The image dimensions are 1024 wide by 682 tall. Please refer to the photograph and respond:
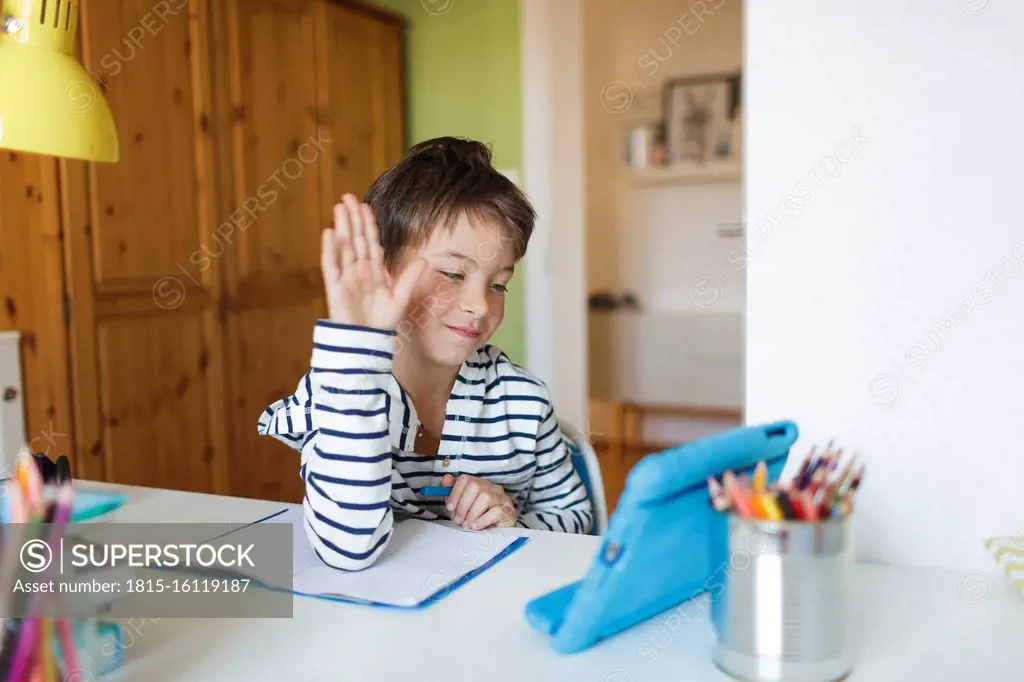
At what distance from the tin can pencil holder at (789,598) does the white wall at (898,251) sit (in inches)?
11.1

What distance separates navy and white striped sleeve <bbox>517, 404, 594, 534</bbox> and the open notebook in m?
0.21

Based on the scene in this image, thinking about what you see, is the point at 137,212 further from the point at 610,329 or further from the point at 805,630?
the point at 610,329

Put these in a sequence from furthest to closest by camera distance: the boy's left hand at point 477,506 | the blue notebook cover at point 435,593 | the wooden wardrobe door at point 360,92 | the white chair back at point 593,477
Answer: the wooden wardrobe door at point 360,92
the white chair back at point 593,477
the boy's left hand at point 477,506
the blue notebook cover at point 435,593

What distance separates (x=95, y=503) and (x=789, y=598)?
0.85 m

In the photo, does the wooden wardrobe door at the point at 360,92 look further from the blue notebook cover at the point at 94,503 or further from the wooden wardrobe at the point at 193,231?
the blue notebook cover at the point at 94,503

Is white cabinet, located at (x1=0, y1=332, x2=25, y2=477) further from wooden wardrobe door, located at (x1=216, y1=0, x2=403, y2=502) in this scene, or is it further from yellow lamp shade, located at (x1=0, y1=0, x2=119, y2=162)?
yellow lamp shade, located at (x1=0, y1=0, x2=119, y2=162)

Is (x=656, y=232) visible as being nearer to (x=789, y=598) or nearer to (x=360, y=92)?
(x=360, y=92)

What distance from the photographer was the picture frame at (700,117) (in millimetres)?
4105

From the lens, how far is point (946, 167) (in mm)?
825

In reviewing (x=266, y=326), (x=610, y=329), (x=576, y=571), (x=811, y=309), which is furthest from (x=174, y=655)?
(x=610, y=329)

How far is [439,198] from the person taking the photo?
3.65 ft

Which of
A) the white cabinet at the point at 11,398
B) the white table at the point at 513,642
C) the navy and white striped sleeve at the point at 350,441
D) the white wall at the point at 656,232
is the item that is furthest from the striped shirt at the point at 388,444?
the white wall at the point at 656,232

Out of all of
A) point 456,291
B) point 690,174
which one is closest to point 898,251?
point 456,291

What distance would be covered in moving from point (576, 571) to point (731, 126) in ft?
11.9
